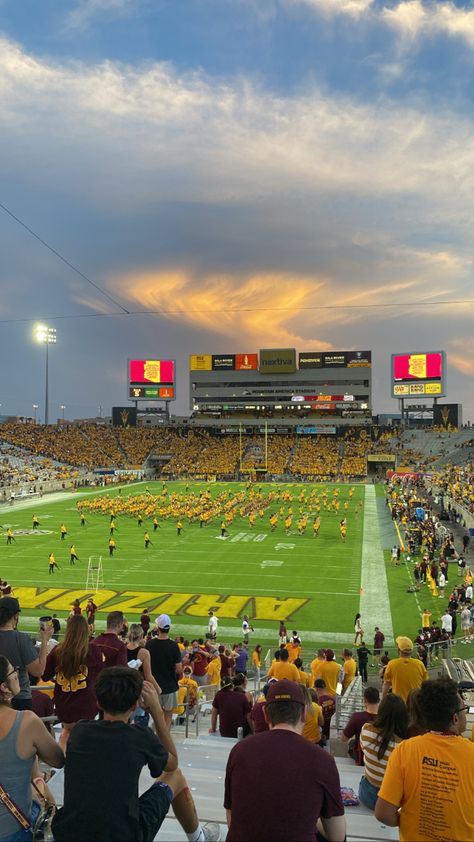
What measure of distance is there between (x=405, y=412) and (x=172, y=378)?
33.5 meters

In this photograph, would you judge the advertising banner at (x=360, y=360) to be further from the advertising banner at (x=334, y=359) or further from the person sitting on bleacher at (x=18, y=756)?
the person sitting on bleacher at (x=18, y=756)

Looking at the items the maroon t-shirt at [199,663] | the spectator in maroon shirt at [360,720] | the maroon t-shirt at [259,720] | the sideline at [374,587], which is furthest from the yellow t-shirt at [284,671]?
the sideline at [374,587]

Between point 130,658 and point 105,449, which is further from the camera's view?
point 105,449

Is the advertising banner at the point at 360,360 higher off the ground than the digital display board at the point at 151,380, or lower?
higher

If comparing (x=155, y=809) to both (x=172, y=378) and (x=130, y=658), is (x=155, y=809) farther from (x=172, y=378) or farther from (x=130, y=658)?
(x=172, y=378)

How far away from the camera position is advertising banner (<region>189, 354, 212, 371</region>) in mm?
91262

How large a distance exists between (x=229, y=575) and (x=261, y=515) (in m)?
14.8

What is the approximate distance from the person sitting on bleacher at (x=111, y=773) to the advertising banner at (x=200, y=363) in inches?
3490

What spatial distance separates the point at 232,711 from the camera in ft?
21.5

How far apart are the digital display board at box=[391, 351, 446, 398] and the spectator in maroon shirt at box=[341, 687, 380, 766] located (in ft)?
247

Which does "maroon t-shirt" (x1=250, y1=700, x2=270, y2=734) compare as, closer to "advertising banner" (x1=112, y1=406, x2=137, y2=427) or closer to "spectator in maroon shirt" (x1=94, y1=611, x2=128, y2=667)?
"spectator in maroon shirt" (x1=94, y1=611, x2=128, y2=667)

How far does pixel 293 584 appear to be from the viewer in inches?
821

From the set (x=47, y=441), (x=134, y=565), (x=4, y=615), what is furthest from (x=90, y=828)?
(x=47, y=441)

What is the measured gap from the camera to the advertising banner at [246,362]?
89.9 m
